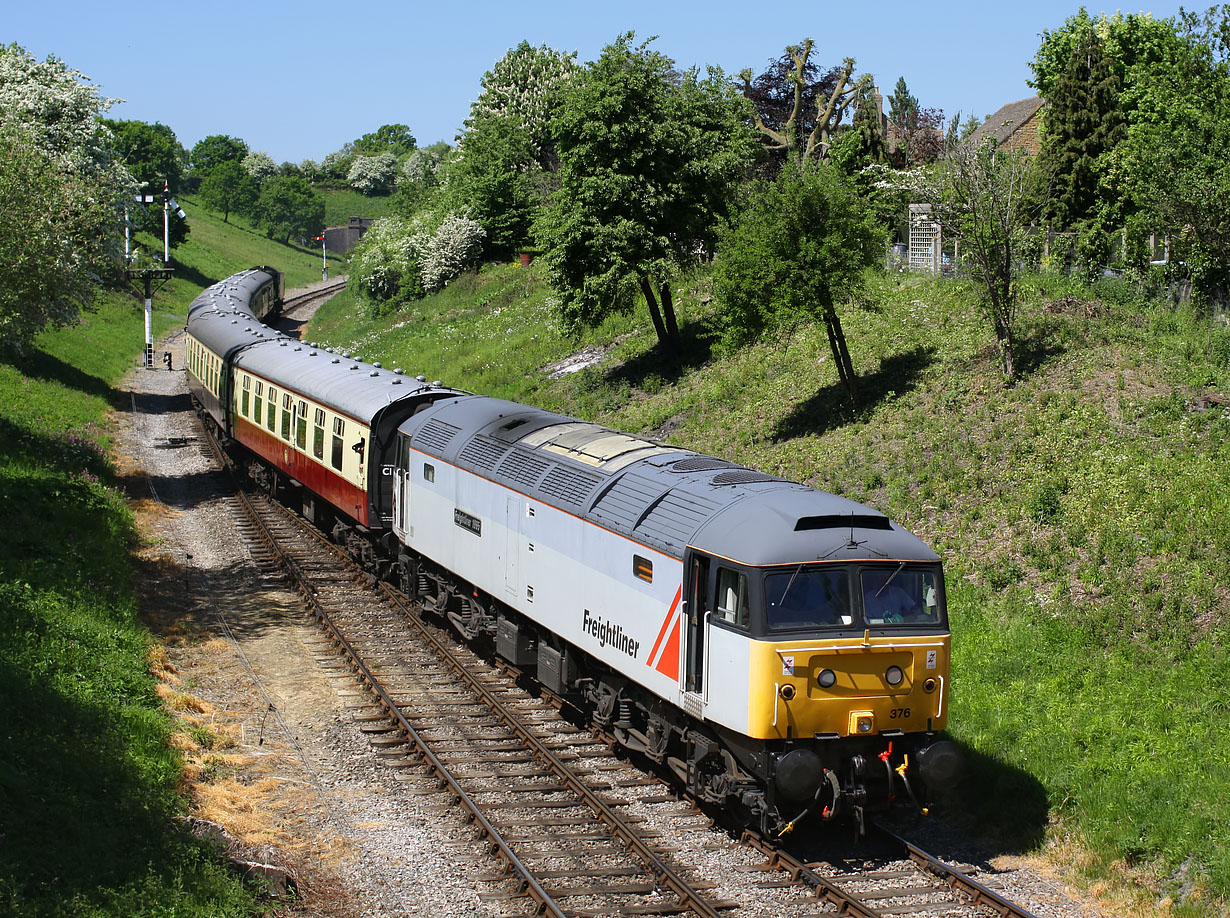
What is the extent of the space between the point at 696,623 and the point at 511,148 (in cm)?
5437

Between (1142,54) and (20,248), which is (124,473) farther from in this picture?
(1142,54)

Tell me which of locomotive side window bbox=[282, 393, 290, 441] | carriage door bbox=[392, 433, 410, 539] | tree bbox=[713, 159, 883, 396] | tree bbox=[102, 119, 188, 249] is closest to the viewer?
carriage door bbox=[392, 433, 410, 539]

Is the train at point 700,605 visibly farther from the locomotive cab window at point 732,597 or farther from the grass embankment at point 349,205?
the grass embankment at point 349,205

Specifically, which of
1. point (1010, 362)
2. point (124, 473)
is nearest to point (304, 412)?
point (124, 473)

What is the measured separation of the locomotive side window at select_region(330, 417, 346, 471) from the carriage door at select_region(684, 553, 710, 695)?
41.4 ft

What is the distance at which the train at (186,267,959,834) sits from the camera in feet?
36.1

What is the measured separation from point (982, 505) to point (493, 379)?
80.9 feet

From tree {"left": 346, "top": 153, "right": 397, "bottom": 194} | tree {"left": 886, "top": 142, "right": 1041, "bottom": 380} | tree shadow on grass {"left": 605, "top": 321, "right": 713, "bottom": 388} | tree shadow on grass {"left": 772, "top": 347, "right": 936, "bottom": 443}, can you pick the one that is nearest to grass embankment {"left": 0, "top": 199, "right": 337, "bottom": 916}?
tree shadow on grass {"left": 772, "top": 347, "right": 936, "bottom": 443}

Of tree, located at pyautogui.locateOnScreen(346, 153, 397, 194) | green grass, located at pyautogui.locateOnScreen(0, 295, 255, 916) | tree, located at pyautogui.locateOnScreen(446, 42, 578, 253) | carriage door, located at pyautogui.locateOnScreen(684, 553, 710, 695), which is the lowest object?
green grass, located at pyautogui.locateOnScreen(0, 295, 255, 916)

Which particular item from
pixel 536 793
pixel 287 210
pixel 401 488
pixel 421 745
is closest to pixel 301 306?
pixel 287 210

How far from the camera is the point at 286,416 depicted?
26.5m

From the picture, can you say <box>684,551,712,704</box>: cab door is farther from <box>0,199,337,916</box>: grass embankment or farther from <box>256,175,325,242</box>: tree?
<box>256,175,325,242</box>: tree

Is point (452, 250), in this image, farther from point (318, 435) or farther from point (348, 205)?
point (348, 205)

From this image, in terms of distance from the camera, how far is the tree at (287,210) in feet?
432
